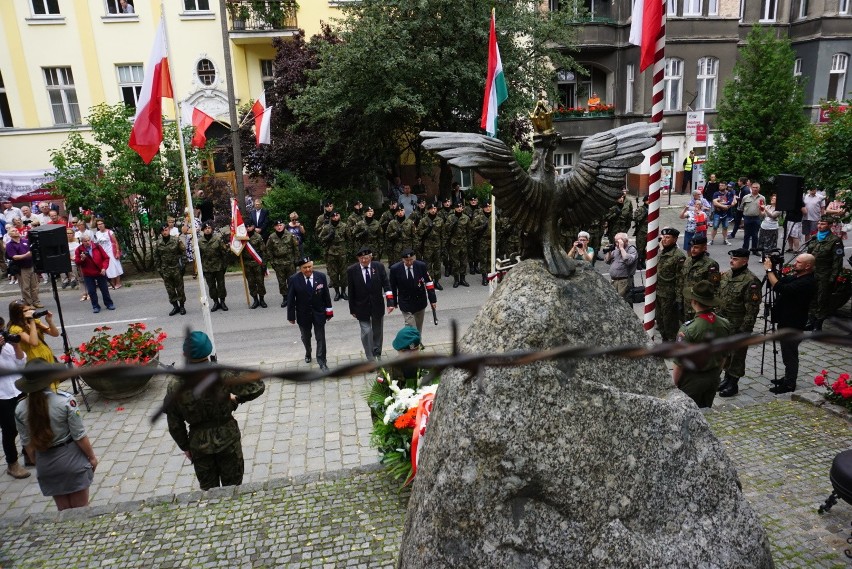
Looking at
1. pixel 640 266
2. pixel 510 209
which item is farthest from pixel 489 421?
pixel 640 266

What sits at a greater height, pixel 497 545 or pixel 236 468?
pixel 497 545

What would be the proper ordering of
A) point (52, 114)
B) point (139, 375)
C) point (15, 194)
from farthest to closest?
point (52, 114) → point (15, 194) → point (139, 375)

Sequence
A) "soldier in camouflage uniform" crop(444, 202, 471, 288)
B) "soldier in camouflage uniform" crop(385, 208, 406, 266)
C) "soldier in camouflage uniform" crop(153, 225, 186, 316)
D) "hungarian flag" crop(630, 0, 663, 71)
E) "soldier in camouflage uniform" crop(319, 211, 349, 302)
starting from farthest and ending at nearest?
"soldier in camouflage uniform" crop(385, 208, 406, 266), "soldier in camouflage uniform" crop(444, 202, 471, 288), "soldier in camouflage uniform" crop(319, 211, 349, 302), "soldier in camouflage uniform" crop(153, 225, 186, 316), "hungarian flag" crop(630, 0, 663, 71)

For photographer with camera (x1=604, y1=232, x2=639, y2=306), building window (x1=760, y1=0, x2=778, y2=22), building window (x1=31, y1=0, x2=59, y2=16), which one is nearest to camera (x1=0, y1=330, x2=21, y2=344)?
photographer with camera (x1=604, y1=232, x2=639, y2=306)

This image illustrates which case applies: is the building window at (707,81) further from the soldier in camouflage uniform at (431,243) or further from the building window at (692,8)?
the soldier in camouflage uniform at (431,243)

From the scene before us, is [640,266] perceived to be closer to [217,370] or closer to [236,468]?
[236,468]

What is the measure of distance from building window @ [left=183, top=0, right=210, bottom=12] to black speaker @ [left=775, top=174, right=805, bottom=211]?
20.8m

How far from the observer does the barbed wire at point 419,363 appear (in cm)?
167

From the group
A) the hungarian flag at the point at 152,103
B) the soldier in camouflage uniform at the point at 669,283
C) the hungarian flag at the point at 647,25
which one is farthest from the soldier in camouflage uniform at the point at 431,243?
the hungarian flag at the point at 647,25

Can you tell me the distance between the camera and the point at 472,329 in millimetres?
3719

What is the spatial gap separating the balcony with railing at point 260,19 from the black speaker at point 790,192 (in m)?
17.6

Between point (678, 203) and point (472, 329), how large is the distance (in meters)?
23.8

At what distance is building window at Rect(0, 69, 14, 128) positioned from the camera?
23.7m

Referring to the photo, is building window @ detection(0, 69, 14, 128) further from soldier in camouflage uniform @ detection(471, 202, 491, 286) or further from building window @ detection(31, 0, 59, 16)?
soldier in camouflage uniform @ detection(471, 202, 491, 286)
